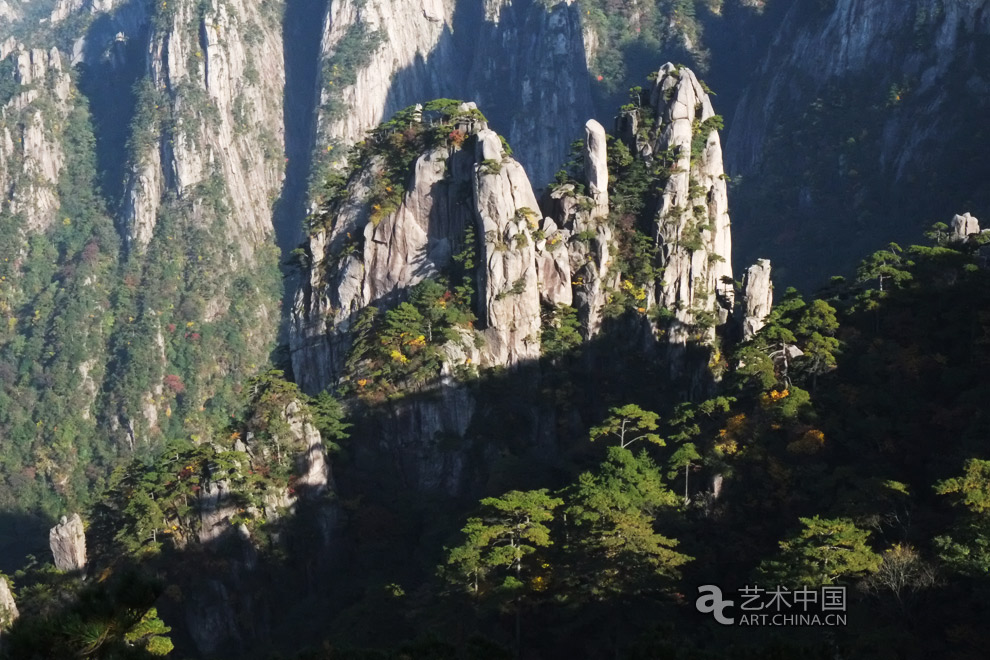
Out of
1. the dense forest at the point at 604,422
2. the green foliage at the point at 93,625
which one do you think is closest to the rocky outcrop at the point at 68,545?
the dense forest at the point at 604,422

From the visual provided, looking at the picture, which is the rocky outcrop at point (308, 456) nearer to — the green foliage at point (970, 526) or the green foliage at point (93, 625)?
the green foliage at point (970, 526)

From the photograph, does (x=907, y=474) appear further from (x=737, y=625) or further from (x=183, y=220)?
(x=183, y=220)

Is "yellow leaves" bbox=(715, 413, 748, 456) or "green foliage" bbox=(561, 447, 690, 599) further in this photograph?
"yellow leaves" bbox=(715, 413, 748, 456)

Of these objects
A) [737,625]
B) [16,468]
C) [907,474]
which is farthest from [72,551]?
[16,468]

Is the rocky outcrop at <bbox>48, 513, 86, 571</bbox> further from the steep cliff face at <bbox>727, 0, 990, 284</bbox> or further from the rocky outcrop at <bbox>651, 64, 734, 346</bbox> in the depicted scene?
the steep cliff face at <bbox>727, 0, 990, 284</bbox>

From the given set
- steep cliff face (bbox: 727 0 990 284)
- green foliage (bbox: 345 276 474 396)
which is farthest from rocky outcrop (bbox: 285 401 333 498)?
steep cliff face (bbox: 727 0 990 284)

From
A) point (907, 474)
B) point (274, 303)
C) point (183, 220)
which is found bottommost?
point (907, 474)
